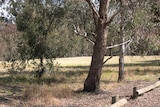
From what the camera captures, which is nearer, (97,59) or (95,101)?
(95,101)

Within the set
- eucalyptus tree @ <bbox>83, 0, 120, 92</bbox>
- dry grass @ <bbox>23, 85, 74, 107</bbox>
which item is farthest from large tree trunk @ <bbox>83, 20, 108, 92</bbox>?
dry grass @ <bbox>23, 85, 74, 107</bbox>

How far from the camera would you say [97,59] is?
16.5 metres

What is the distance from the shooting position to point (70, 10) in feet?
79.4

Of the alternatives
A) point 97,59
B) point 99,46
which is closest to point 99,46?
point 99,46

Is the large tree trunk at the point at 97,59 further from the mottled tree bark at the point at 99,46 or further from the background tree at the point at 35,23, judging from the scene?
the background tree at the point at 35,23

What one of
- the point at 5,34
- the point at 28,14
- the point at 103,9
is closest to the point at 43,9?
the point at 28,14

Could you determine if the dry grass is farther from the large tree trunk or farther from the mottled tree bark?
the mottled tree bark

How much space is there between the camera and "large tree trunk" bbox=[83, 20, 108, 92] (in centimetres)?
1644

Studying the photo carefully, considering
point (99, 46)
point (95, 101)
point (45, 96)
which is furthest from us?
point (99, 46)

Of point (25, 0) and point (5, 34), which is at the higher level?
point (25, 0)

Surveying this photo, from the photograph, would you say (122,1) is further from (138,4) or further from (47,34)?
(47,34)

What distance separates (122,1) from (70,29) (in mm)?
8383

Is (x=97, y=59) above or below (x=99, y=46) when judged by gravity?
below

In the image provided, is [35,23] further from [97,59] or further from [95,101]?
[95,101]
